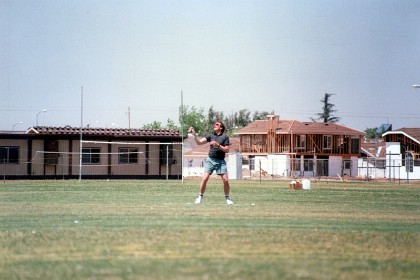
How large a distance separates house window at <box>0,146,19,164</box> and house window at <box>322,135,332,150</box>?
46.2 meters

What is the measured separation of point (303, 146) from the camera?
9138 centimetres

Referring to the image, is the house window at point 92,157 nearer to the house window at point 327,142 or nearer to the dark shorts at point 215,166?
the dark shorts at point 215,166

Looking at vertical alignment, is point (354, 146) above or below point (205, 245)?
above

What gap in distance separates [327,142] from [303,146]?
3224 millimetres

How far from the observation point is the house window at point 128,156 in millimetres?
58469

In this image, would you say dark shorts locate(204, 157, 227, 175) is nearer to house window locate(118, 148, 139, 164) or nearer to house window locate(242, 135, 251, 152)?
house window locate(118, 148, 139, 164)

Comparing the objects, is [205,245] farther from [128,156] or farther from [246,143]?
[246,143]

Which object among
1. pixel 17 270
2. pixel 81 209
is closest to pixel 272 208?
pixel 81 209

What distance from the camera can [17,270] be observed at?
760 cm

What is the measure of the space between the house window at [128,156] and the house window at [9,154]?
25.9 ft

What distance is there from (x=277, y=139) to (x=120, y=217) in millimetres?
80212

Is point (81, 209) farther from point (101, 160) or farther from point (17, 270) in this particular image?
point (101, 160)

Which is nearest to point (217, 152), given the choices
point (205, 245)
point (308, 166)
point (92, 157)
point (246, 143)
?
point (205, 245)

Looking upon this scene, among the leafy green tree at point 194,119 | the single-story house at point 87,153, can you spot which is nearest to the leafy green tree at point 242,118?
the leafy green tree at point 194,119
